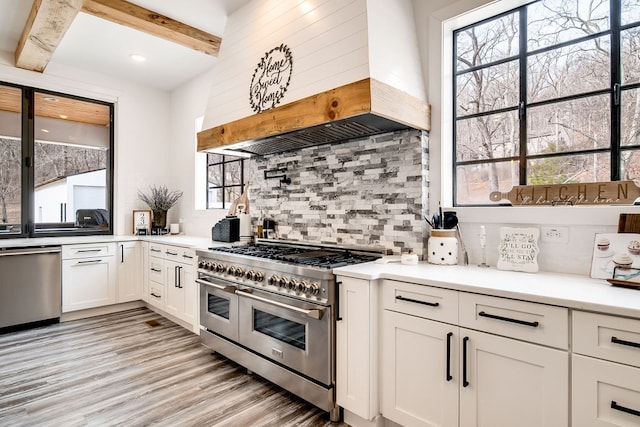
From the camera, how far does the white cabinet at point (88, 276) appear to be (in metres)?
3.85

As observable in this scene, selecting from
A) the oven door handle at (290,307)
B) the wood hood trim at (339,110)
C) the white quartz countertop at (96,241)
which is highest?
the wood hood trim at (339,110)

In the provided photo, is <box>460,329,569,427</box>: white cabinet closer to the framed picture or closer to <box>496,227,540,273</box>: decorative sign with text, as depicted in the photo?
<box>496,227,540,273</box>: decorative sign with text

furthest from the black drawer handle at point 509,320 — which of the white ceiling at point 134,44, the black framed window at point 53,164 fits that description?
the black framed window at point 53,164

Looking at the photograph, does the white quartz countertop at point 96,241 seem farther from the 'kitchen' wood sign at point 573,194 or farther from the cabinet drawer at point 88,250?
the 'kitchen' wood sign at point 573,194

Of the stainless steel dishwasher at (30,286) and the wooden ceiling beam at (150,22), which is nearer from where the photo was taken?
the wooden ceiling beam at (150,22)

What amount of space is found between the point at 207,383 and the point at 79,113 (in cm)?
397

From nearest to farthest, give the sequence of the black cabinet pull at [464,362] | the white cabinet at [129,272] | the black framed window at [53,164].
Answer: the black cabinet pull at [464,362] < the black framed window at [53,164] < the white cabinet at [129,272]

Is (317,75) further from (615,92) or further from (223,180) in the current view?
(223,180)

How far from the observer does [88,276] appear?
399 centimetres

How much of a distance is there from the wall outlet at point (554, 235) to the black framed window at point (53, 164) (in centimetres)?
486

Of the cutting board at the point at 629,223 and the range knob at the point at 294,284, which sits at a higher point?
the cutting board at the point at 629,223

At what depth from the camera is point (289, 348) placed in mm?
2303

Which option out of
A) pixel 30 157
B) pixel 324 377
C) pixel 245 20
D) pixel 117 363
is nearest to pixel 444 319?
pixel 324 377

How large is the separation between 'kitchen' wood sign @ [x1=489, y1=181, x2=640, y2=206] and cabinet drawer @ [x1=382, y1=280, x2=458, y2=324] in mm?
816
